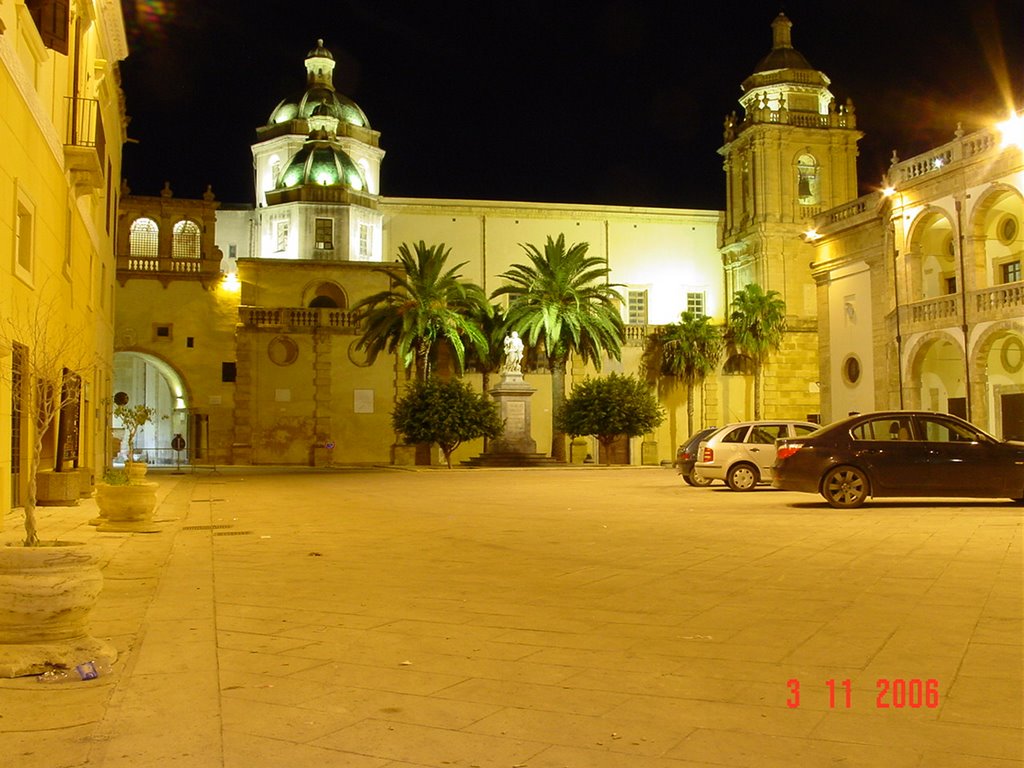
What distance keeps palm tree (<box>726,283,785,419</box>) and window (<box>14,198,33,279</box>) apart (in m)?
42.2

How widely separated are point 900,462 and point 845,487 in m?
0.94

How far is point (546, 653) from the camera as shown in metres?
6.18

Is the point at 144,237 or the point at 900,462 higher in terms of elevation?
the point at 144,237

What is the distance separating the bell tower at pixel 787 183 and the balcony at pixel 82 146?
39.7 m

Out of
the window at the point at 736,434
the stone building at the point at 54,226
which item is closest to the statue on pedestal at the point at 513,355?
the stone building at the point at 54,226

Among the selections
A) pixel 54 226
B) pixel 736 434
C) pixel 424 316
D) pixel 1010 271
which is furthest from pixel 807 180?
pixel 54 226

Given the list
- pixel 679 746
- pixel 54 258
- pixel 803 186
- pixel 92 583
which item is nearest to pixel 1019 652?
pixel 679 746

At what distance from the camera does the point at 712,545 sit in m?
11.9

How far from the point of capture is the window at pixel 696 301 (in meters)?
61.3

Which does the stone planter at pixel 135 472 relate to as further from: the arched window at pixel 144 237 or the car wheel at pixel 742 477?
the arched window at pixel 144 237

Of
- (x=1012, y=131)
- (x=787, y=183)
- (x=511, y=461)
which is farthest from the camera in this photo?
(x=787, y=183)

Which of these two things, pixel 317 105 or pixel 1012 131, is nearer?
pixel 1012 131

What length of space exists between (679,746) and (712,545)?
7.65 metres

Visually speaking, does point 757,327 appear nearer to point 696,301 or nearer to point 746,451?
point 696,301
